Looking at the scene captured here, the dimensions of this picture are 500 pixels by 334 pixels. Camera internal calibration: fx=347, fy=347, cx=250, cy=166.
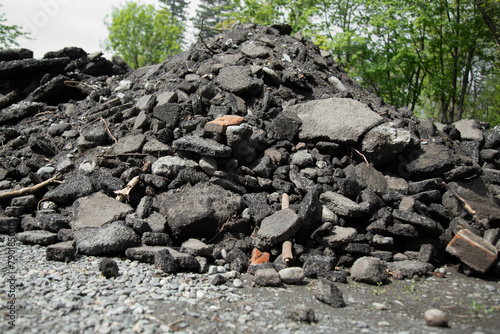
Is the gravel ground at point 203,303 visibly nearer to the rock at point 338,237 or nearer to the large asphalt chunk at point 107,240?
the large asphalt chunk at point 107,240

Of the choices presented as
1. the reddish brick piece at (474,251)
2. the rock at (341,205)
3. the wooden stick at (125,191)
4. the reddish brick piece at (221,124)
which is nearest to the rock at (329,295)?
the rock at (341,205)

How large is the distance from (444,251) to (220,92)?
162 inches

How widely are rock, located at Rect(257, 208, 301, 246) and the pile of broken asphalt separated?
0.07 feet

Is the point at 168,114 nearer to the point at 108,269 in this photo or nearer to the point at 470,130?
the point at 108,269

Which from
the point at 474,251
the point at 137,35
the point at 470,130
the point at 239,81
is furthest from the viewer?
the point at 137,35

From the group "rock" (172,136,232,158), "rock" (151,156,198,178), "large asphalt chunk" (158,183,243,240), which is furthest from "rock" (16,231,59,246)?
"rock" (172,136,232,158)

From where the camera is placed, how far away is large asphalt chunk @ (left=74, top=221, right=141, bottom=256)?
Answer: 3.90 m

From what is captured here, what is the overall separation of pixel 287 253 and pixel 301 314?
3.89ft

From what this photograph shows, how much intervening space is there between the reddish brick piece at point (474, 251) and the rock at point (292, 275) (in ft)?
5.64

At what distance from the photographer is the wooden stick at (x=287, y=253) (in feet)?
12.6

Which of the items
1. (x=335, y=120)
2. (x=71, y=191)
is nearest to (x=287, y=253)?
(x=335, y=120)

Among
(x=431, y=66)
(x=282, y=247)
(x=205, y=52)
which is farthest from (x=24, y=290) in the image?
(x=431, y=66)

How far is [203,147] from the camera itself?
4793 millimetres

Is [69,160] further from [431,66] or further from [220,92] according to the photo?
[431,66]
